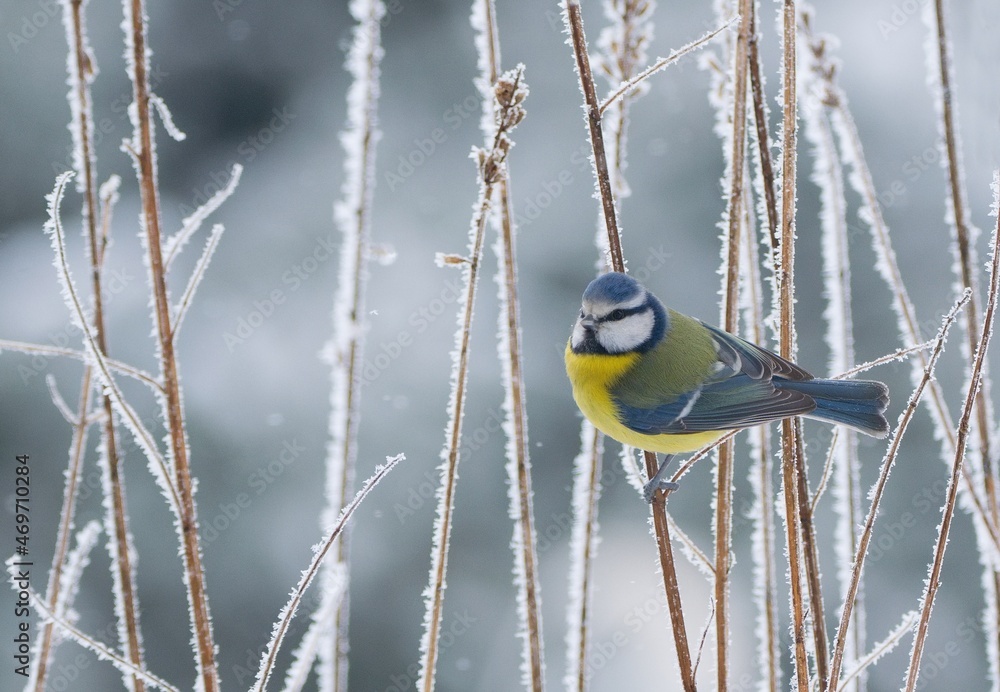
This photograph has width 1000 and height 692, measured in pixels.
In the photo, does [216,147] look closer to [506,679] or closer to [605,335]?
[506,679]

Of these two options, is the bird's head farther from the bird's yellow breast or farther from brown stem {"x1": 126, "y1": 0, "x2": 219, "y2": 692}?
brown stem {"x1": 126, "y1": 0, "x2": 219, "y2": 692}

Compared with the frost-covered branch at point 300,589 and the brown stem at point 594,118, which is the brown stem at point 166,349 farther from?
the brown stem at point 594,118

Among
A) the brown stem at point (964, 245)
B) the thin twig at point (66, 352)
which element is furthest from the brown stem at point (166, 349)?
the brown stem at point (964, 245)

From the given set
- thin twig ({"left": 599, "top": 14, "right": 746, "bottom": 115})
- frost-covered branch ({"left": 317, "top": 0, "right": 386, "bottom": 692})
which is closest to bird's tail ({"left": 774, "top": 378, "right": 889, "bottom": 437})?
thin twig ({"left": 599, "top": 14, "right": 746, "bottom": 115})

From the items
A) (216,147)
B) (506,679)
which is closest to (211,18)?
(216,147)

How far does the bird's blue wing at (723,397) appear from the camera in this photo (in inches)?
62.1

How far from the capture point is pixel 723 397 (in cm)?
169

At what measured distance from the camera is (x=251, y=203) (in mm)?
4832

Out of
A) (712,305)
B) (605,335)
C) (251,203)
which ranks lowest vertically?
(605,335)

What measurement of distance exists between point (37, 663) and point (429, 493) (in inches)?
113

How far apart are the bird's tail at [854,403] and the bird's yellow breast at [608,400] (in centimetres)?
21

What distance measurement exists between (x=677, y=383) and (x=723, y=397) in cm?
10

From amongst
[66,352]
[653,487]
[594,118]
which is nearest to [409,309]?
[653,487]

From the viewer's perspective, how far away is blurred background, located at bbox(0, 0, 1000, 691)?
395 centimetres
